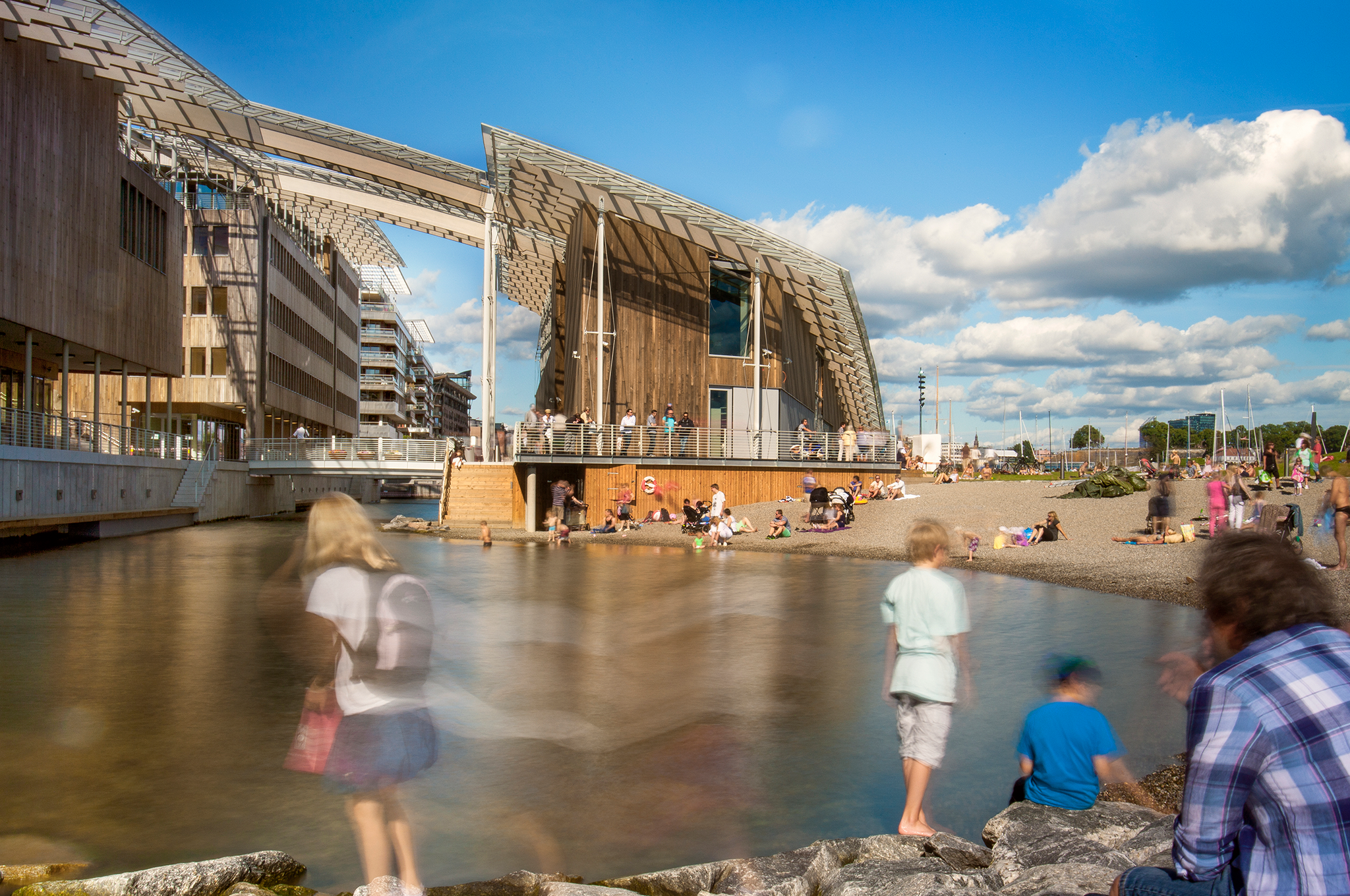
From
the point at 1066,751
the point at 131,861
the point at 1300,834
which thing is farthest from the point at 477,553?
the point at 1300,834

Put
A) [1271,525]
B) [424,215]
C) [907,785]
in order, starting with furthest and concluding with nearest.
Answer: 1. [424,215]
2. [1271,525]
3. [907,785]

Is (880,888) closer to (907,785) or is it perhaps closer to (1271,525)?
(907,785)

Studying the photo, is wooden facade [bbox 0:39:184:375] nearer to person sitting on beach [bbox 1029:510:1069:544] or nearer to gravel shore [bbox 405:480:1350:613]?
gravel shore [bbox 405:480:1350:613]

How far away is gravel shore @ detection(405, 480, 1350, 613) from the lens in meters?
15.9

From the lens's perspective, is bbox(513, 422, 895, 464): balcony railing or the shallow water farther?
bbox(513, 422, 895, 464): balcony railing

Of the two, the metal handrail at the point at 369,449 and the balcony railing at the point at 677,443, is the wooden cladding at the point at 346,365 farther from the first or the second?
the balcony railing at the point at 677,443

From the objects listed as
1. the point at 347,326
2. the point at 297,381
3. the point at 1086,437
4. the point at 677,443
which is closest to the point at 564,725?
the point at 677,443

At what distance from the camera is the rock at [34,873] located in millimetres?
4742

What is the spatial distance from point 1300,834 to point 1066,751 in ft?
8.39

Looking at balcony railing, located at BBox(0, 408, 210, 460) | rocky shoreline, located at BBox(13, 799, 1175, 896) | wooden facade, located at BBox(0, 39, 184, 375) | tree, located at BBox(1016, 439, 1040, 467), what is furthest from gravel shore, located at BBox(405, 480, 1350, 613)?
tree, located at BBox(1016, 439, 1040, 467)

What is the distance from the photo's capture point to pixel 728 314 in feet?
113

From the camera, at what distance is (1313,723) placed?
207 centimetres

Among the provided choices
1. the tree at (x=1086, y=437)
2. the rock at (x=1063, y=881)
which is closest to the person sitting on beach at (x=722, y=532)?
the rock at (x=1063, y=881)

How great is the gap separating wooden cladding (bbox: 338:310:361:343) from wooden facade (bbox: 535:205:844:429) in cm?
4121
